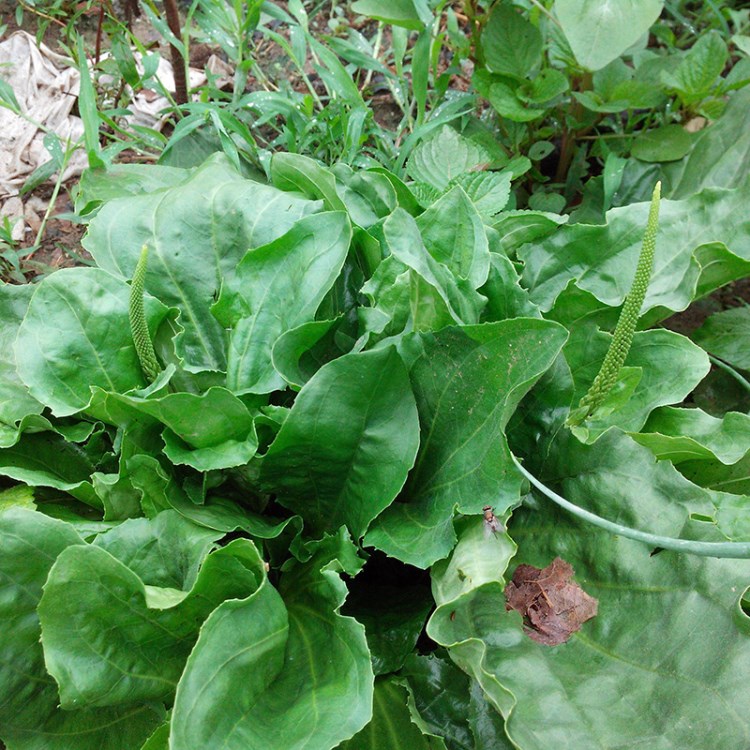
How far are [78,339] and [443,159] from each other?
88 cm

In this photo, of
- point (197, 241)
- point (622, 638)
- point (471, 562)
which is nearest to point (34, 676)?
point (471, 562)

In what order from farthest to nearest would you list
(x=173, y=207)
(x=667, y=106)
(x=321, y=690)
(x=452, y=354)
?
(x=667, y=106) < (x=173, y=207) < (x=452, y=354) < (x=321, y=690)

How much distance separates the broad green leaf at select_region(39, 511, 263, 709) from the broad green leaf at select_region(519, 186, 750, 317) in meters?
0.81

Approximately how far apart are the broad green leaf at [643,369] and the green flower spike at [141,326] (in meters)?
0.71

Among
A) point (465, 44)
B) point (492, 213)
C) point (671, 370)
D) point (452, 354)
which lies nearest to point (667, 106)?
point (465, 44)

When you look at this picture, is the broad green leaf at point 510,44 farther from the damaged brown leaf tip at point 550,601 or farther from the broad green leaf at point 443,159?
the damaged brown leaf tip at point 550,601

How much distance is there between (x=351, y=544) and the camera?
1.18 m

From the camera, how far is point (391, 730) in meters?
1.22

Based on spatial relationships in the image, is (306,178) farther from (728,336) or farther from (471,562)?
(728,336)

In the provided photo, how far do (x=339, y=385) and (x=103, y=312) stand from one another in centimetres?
46

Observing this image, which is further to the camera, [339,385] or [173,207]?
[173,207]

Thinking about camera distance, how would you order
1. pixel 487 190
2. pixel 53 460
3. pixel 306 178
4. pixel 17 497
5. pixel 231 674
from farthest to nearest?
pixel 487 190
pixel 306 178
pixel 53 460
pixel 17 497
pixel 231 674

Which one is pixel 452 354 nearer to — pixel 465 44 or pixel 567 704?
pixel 567 704

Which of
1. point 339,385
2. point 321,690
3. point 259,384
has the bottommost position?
point 321,690
